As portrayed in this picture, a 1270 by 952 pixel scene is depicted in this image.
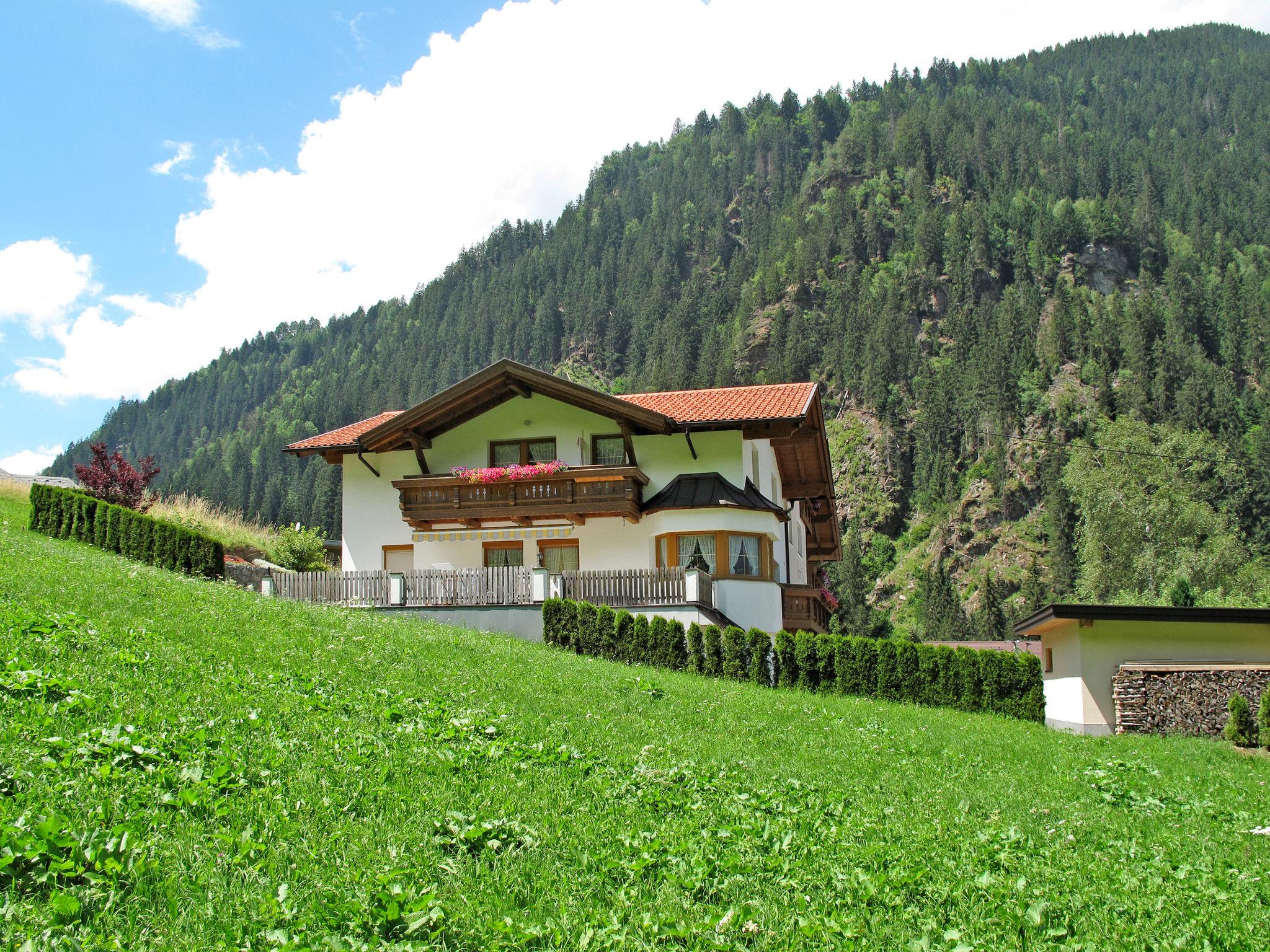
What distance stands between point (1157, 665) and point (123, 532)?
23.4m

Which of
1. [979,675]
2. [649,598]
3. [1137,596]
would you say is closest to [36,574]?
[649,598]

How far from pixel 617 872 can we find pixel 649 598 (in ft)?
58.1

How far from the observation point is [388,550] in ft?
97.6

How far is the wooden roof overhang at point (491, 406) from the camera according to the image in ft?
88.6

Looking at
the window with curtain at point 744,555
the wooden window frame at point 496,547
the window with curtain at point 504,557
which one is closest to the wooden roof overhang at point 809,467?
the window with curtain at point 744,555

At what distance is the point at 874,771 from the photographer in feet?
37.7

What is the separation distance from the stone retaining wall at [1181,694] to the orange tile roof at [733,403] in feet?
33.3

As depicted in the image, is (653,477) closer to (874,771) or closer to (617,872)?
(874,771)

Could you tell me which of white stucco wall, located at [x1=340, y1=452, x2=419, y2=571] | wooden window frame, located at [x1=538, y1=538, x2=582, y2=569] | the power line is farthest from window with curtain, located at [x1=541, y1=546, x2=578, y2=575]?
the power line

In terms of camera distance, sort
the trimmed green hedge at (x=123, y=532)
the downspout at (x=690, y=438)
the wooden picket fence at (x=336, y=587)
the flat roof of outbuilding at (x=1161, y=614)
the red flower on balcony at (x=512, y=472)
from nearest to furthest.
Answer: the flat roof of outbuilding at (x=1161, y=614), the trimmed green hedge at (x=123, y=532), the wooden picket fence at (x=336, y=587), the downspout at (x=690, y=438), the red flower on balcony at (x=512, y=472)

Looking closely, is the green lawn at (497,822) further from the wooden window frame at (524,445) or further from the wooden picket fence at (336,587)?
the wooden window frame at (524,445)

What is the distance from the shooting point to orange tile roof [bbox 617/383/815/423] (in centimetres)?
2691

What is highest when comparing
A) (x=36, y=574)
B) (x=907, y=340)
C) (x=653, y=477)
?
(x=907, y=340)

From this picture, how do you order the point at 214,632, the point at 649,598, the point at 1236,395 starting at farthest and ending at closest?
the point at 1236,395 → the point at 649,598 → the point at 214,632
